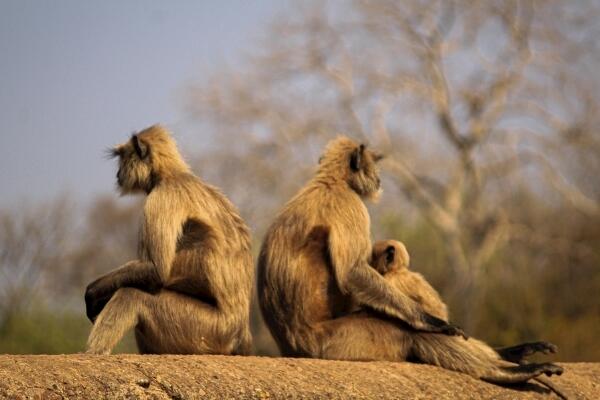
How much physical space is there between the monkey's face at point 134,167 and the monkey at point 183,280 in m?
0.15

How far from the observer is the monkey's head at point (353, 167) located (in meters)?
9.29

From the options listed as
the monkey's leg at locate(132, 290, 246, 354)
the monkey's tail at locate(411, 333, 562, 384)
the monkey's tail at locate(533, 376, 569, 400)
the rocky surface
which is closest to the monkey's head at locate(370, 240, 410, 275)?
the monkey's tail at locate(411, 333, 562, 384)

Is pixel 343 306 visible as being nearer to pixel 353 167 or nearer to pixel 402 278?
pixel 402 278

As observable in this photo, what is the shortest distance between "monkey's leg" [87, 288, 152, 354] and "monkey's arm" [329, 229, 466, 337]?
1.47m

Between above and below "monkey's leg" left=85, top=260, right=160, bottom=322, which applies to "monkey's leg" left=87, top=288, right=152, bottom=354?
below

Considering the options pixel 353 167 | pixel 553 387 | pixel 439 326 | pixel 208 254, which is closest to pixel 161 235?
pixel 208 254

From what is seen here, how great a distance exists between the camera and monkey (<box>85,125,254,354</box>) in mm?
7883

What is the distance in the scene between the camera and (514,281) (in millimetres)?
29906

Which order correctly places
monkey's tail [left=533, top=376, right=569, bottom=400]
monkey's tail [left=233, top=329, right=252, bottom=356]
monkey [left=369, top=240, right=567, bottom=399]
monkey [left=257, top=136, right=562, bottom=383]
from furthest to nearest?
monkey [left=369, top=240, right=567, bottom=399] < monkey's tail [left=533, top=376, right=569, bottom=400] < monkey [left=257, top=136, right=562, bottom=383] < monkey's tail [left=233, top=329, right=252, bottom=356]

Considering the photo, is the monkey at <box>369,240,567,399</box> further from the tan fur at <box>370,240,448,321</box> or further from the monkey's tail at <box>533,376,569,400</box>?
the monkey's tail at <box>533,376,569,400</box>

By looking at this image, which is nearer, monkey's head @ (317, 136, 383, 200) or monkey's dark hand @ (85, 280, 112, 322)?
monkey's dark hand @ (85, 280, 112, 322)

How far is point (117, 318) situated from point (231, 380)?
0.93 metres

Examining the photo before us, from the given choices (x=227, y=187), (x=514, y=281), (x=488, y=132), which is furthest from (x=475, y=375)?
(x=488, y=132)

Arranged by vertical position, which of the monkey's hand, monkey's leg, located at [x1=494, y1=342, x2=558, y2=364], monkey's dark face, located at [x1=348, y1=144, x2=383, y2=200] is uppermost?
monkey's dark face, located at [x1=348, y1=144, x2=383, y2=200]
